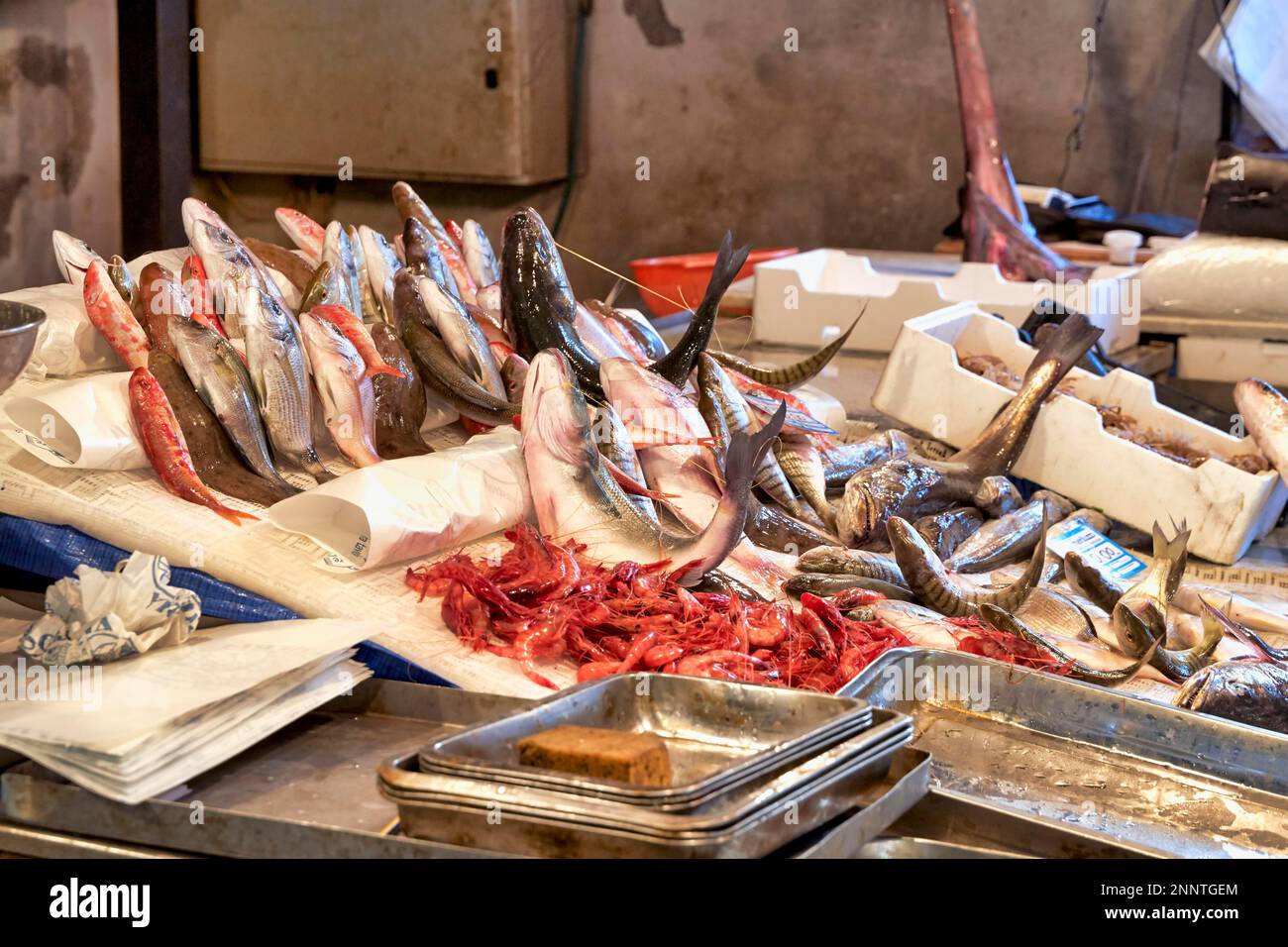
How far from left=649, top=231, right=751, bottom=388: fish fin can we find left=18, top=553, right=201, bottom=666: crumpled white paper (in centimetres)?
161

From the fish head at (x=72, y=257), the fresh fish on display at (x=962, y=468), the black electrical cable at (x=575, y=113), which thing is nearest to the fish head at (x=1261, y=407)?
the fresh fish on display at (x=962, y=468)

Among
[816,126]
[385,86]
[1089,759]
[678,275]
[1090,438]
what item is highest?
[385,86]

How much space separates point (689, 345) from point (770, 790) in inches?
78.5

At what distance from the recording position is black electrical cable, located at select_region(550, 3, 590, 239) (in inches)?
348

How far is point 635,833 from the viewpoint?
1.50 m

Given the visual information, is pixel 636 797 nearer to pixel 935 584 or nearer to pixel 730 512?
pixel 730 512

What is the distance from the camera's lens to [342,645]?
6.86ft

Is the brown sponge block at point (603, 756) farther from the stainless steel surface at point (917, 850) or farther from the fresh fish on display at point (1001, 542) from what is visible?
the fresh fish on display at point (1001, 542)

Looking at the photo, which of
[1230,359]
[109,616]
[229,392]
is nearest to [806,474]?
[229,392]

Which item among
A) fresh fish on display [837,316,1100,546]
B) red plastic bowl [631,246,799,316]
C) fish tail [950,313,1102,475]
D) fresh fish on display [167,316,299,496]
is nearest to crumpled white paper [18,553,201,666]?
fresh fish on display [167,316,299,496]

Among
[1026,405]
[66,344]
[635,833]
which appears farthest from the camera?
[1026,405]

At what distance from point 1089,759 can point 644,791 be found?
1.00 m

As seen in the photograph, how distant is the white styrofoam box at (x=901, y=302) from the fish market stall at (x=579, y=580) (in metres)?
0.69
